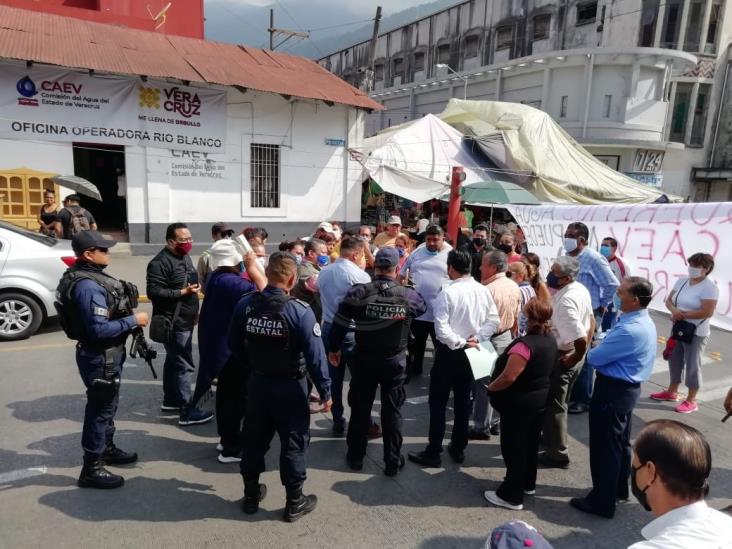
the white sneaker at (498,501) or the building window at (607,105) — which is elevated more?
the building window at (607,105)

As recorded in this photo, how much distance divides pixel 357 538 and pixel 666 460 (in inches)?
85.2

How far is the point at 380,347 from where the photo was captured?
3797mm

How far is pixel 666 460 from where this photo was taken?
5.41 feet

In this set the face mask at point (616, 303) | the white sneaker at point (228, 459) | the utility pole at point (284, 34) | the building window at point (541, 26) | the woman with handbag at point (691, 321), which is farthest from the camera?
the building window at point (541, 26)

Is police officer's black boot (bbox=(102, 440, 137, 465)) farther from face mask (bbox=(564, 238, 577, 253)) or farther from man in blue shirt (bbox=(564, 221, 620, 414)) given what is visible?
face mask (bbox=(564, 238, 577, 253))

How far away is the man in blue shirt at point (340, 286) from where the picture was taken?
455 cm

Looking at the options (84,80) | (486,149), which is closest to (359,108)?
(486,149)

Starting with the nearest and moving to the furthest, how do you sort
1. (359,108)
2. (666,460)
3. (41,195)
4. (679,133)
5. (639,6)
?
1. (666,460)
2. (41,195)
3. (359,108)
4. (639,6)
5. (679,133)

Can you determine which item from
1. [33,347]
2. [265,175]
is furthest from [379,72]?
[33,347]

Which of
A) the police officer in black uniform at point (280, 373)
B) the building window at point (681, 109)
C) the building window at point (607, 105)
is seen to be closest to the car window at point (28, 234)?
the police officer in black uniform at point (280, 373)

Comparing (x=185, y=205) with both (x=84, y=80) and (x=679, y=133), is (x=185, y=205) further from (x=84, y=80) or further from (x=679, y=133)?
(x=679, y=133)

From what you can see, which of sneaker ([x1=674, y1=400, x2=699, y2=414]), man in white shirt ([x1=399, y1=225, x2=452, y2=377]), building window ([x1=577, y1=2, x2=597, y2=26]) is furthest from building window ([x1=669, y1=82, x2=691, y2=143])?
man in white shirt ([x1=399, y1=225, x2=452, y2=377])

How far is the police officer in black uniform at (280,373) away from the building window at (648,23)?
26053 mm

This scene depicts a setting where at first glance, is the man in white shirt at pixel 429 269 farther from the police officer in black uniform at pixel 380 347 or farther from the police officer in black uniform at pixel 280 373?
the police officer in black uniform at pixel 280 373
